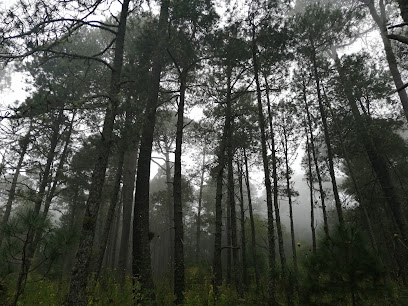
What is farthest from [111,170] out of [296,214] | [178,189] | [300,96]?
[296,214]

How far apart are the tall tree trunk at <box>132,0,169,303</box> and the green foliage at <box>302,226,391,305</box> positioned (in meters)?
3.37

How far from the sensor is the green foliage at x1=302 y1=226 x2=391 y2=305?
139 inches

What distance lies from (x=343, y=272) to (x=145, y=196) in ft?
16.4

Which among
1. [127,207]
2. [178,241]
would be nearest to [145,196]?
[178,241]

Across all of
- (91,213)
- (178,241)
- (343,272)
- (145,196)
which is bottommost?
(343,272)

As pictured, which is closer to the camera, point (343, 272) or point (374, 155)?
point (343, 272)

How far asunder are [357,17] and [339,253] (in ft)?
32.4

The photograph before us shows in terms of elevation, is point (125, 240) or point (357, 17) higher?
point (357, 17)

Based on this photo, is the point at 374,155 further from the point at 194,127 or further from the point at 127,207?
the point at 127,207

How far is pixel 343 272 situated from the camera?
3672 millimetres

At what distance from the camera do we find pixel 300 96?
12180 mm

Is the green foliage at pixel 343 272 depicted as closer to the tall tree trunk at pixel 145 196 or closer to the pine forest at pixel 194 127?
the pine forest at pixel 194 127

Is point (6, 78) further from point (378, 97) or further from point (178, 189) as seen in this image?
point (378, 97)

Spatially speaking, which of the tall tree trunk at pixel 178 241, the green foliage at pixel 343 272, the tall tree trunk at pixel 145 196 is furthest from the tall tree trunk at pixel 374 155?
the green foliage at pixel 343 272
